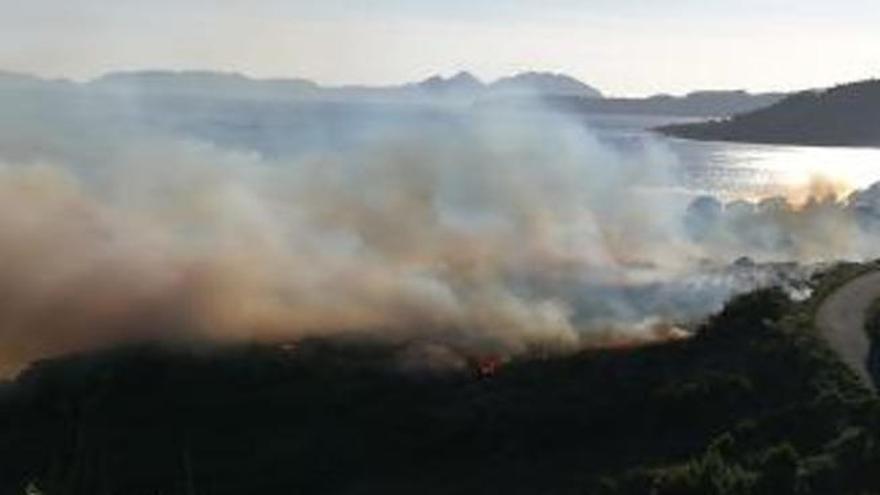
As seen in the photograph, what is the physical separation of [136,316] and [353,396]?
20.0 metres

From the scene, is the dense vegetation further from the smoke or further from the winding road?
the smoke

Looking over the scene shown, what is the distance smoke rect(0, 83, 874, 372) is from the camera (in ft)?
342

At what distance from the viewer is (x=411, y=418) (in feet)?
287

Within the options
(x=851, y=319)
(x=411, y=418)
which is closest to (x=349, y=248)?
(x=411, y=418)

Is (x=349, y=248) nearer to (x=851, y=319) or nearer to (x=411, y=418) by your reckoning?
(x=411, y=418)

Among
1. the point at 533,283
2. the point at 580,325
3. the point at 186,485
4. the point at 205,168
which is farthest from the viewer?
the point at 205,168

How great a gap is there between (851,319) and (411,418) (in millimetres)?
33821

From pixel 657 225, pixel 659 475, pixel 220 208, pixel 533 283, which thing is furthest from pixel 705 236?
pixel 659 475

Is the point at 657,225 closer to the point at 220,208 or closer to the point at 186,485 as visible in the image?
the point at 220,208

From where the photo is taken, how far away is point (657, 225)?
190875 millimetres

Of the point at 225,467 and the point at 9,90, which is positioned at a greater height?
the point at 9,90

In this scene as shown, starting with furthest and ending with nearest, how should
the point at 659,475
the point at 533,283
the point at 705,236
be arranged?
the point at 705,236
the point at 533,283
the point at 659,475

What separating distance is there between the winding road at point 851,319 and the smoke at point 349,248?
11471 mm

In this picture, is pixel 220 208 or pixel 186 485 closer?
pixel 186 485
